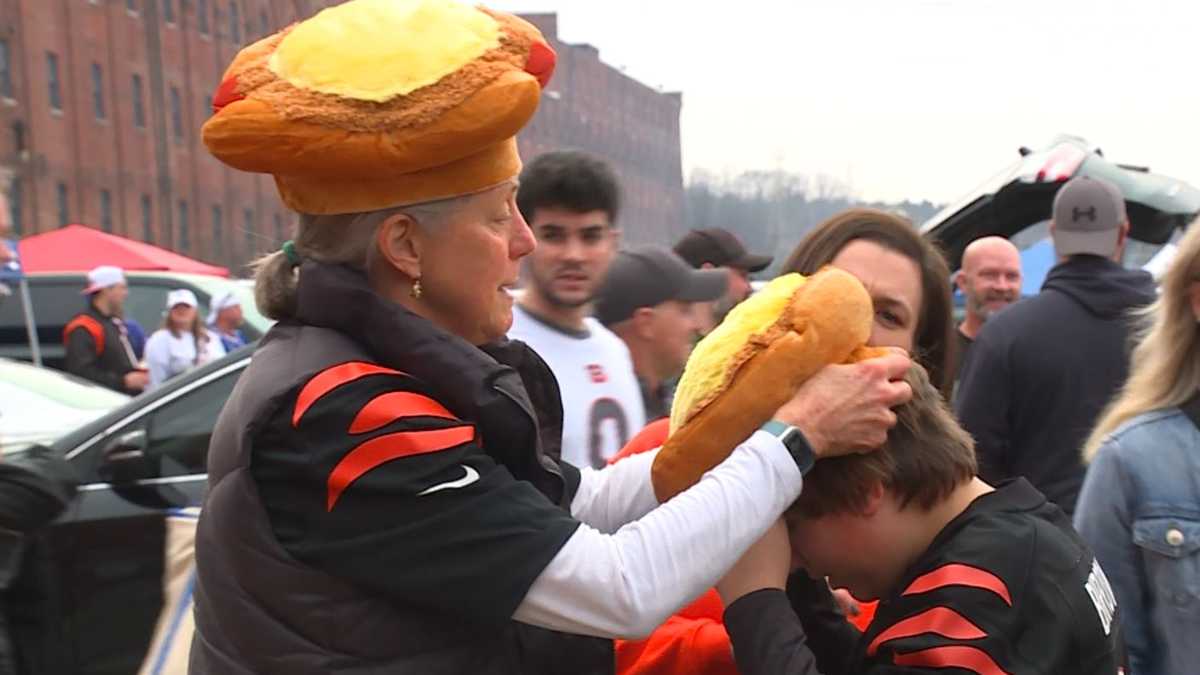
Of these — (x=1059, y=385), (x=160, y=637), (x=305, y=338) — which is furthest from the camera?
(x=1059, y=385)

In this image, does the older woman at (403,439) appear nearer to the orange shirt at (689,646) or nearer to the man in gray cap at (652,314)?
the orange shirt at (689,646)

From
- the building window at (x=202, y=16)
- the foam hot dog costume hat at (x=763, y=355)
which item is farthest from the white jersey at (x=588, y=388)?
the building window at (x=202, y=16)

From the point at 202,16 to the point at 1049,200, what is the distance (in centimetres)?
3674

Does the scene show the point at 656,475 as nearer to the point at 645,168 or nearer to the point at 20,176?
the point at 20,176

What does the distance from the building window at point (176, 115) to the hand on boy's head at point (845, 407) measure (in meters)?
41.4

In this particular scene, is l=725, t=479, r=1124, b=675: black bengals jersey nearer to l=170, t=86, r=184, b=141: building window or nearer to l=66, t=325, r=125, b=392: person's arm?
l=66, t=325, r=125, b=392: person's arm

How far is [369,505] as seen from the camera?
4.95ft

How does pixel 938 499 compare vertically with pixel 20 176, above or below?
above

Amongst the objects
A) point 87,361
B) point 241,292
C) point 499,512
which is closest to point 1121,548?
point 499,512

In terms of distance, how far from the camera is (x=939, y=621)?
1524mm

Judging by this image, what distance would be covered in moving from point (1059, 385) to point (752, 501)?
3.15 metres

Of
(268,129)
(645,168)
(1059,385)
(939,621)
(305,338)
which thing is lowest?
(645,168)

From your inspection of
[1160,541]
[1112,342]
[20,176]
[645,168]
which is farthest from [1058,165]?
[645,168]

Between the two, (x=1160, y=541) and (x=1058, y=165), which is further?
(x=1058, y=165)
